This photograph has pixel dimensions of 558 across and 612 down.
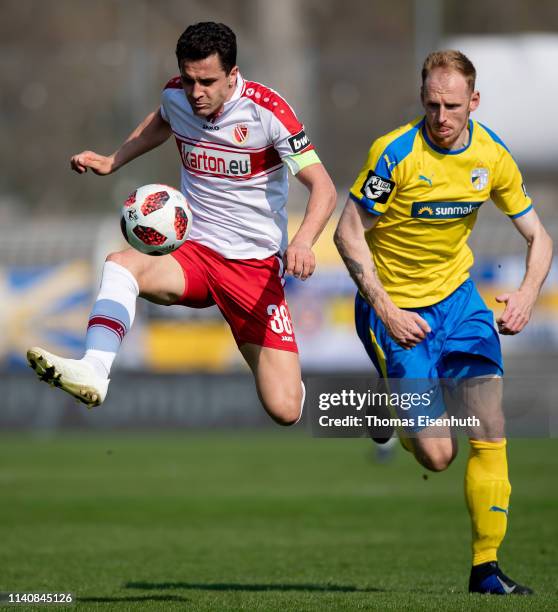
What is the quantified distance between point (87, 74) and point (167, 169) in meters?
2.56

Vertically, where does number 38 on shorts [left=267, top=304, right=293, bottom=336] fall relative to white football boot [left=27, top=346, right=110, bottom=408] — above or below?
above

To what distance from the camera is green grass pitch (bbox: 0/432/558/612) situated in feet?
26.6

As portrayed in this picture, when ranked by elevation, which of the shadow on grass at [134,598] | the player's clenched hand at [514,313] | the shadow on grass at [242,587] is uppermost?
the player's clenched hand at [514,313]

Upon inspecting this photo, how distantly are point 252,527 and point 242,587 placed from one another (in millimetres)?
4334

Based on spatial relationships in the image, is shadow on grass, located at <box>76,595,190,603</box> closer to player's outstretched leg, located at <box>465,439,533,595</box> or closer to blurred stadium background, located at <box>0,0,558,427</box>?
player's outstretched leg, located at <box>465,439,533,595</box>

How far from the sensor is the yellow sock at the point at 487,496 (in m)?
7.71

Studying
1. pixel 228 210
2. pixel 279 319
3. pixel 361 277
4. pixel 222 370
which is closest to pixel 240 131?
pixel 228 210

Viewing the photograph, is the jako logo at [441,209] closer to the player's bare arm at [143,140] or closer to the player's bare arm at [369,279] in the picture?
the player's bare arm at [369,279]

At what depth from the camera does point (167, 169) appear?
2694 cm

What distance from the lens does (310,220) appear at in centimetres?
750

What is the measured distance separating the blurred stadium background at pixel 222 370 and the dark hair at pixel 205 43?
3.01 meters

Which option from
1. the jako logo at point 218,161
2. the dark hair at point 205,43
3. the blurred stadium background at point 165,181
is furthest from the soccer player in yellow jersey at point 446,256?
the blurred stadium background at point 165,181

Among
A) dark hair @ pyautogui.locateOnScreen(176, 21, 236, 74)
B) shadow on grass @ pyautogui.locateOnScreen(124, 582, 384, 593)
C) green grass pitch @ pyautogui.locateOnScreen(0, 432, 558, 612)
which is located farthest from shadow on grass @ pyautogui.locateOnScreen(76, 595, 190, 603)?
dark hair @ pyautogui.locateOnScreen(176, 21, 236, 74)

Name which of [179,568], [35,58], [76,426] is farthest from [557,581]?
[35,58]
